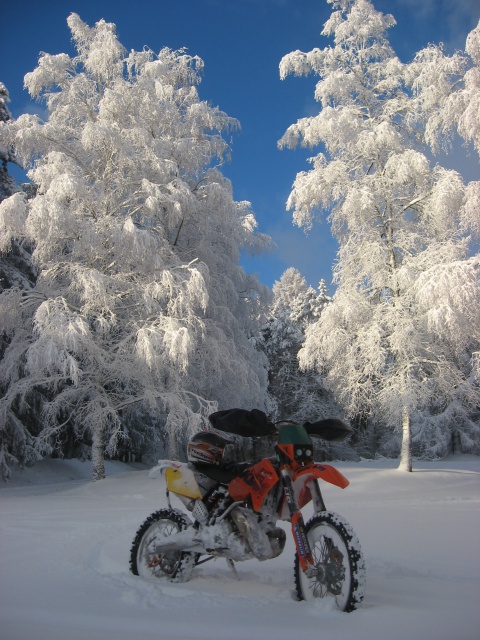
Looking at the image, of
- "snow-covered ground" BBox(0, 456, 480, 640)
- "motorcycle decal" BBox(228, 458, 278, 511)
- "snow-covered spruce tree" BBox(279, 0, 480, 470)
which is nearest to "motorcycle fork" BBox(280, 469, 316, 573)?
"motorcycle decal" BBox(228, 458, 278, 511)

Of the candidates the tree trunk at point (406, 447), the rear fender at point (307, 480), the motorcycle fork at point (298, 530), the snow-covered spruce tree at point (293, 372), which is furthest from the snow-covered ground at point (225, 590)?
the snow-covered spruce tree at point (293, 372)

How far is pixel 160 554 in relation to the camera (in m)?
3.52

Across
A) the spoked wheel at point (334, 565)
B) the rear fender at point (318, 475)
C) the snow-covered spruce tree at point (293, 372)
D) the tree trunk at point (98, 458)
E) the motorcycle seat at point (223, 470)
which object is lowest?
the tree trunk at point (98, 458)

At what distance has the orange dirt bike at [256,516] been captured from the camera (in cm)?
281

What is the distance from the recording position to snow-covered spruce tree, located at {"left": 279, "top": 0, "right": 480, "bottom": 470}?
41.2 ft

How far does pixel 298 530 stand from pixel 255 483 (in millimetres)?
442

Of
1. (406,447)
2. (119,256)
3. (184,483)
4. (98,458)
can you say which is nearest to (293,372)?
(406,447)

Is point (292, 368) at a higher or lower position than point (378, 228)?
lower

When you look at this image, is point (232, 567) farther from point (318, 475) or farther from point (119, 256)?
point (119, 256)

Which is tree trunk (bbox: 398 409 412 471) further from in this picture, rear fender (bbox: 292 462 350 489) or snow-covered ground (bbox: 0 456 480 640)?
rear fender (bbox: 292 462 350 489)

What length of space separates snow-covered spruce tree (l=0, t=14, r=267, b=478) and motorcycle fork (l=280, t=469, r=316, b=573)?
820 centimetres

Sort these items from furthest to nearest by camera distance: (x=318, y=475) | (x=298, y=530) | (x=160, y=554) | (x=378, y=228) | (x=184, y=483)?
(x=378, y=228)
(x=184, y=483)
(x=160, y=554)
(x=318, y=475)
(x=298, y=530)

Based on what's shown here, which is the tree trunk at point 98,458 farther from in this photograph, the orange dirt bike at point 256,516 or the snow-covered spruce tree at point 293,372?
the snow-covered spruce tree at point 293,372

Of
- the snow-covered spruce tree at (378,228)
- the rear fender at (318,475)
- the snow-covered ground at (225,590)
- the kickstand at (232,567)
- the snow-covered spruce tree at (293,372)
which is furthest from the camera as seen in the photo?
the snow-covered spruce tree at (293,372)
